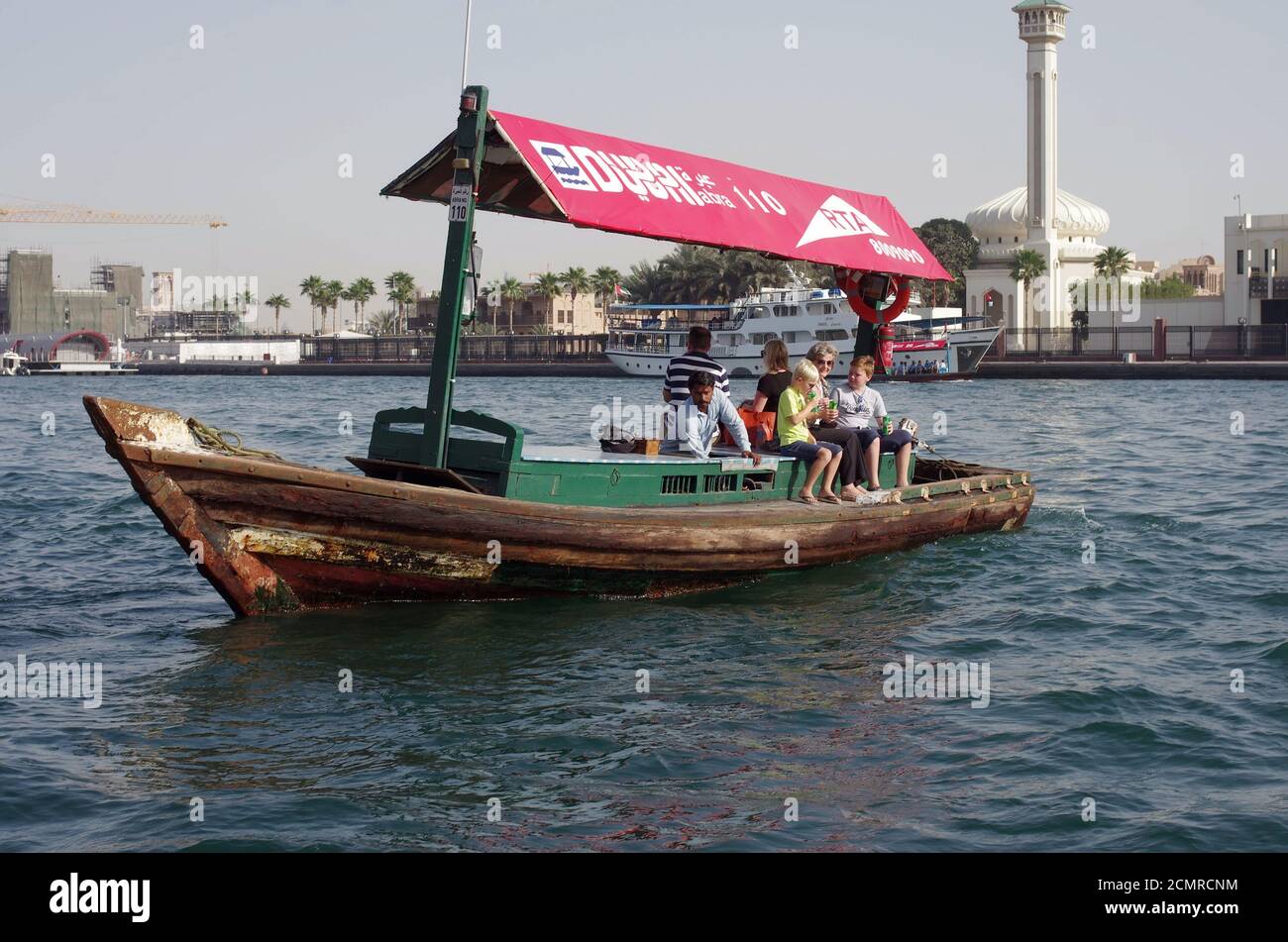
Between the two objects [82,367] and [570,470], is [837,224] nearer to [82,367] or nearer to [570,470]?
[570,470]

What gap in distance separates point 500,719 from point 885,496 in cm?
666

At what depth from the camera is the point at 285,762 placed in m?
8.16

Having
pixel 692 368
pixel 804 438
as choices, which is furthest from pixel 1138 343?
pixel 692 368

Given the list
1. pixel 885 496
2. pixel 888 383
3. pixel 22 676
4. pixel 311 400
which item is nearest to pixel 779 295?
pixel 888 383

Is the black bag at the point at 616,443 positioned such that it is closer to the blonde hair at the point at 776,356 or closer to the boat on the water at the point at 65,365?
the blonde hair at the point at 776,356

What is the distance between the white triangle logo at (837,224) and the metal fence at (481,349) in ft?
282

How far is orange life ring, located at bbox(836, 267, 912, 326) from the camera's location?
1664 centimetres

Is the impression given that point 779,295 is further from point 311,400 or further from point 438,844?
point 438,844

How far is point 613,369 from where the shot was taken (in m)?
95.6

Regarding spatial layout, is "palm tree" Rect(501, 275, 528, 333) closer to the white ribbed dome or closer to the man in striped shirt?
the white ribbed dome

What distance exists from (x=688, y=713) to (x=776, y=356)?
200 inches

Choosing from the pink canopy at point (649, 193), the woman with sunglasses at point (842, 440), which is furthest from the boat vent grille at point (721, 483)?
the pink canopy at point (649, 193)

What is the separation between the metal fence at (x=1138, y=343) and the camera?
250 ft
